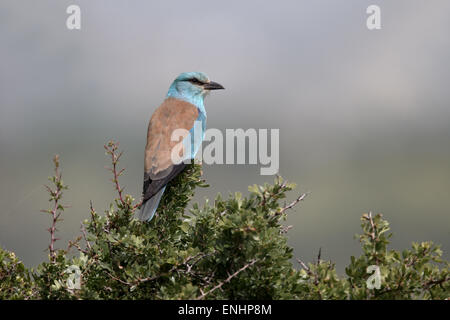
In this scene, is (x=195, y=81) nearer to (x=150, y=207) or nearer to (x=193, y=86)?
(x=193, y=86)

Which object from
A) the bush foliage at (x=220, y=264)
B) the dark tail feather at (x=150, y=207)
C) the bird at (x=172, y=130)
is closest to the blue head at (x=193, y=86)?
the bird at (x=172, y=130)

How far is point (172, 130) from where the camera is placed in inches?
264

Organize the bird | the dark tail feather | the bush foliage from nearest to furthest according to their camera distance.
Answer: the bush foliage < the dark tail feather < the bird

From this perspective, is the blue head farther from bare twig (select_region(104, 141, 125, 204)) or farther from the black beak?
bare twig (select_region(104, 141, 125, 204))

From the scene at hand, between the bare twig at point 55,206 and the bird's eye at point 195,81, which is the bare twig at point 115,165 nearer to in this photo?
the bare twig at point 55,206

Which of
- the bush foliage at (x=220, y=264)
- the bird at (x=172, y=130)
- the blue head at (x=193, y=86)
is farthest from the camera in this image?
the blue head at (x=193, y=86)

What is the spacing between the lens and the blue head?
26.0 feet

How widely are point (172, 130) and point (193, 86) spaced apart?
1464 millimetres

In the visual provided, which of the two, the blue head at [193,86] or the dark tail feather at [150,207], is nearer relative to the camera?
the dark tail feather at [150,207]

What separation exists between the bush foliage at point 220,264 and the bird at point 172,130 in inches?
26.0

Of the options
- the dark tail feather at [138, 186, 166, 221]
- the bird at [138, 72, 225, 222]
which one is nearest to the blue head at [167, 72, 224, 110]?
the bird at [138, 72, 225, 222]

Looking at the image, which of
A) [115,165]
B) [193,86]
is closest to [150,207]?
[115,165]

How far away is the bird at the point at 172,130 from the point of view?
17.7ft
